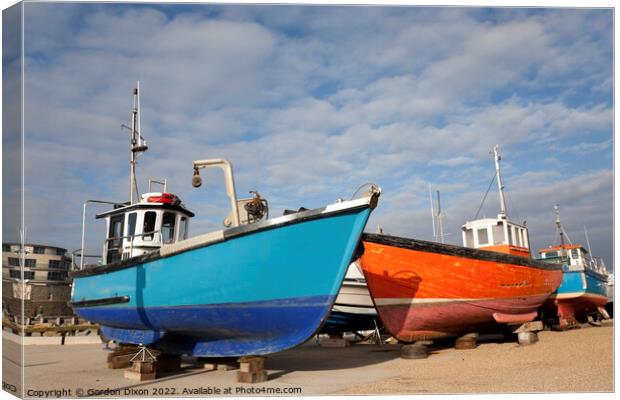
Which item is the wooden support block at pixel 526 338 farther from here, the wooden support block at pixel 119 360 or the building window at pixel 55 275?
the building window at pixel 55 275

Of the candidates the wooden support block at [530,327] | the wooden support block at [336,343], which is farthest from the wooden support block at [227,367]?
the wooden support block at [530,327]

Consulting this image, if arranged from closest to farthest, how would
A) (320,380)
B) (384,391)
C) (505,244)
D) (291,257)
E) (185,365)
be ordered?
(384,391) → (291,257) → (320,380) → (185,365) → (505,244)

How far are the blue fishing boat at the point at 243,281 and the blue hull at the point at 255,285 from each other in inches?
0.6

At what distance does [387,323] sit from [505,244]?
5.91m

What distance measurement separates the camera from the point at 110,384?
24.1ft

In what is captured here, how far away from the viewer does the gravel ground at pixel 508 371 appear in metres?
6.49

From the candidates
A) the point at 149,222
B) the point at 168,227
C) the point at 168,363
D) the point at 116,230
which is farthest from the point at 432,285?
the point at 116,230

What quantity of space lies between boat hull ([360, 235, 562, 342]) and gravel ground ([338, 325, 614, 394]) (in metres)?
0.72

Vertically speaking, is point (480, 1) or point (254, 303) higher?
point (480, 1)

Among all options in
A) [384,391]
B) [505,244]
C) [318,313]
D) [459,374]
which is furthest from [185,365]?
[505,244]

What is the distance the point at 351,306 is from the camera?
528 inches

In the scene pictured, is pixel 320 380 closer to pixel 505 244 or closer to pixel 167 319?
pixel 167 319

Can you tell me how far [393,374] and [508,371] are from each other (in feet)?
5.92

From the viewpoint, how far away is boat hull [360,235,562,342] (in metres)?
10.0
